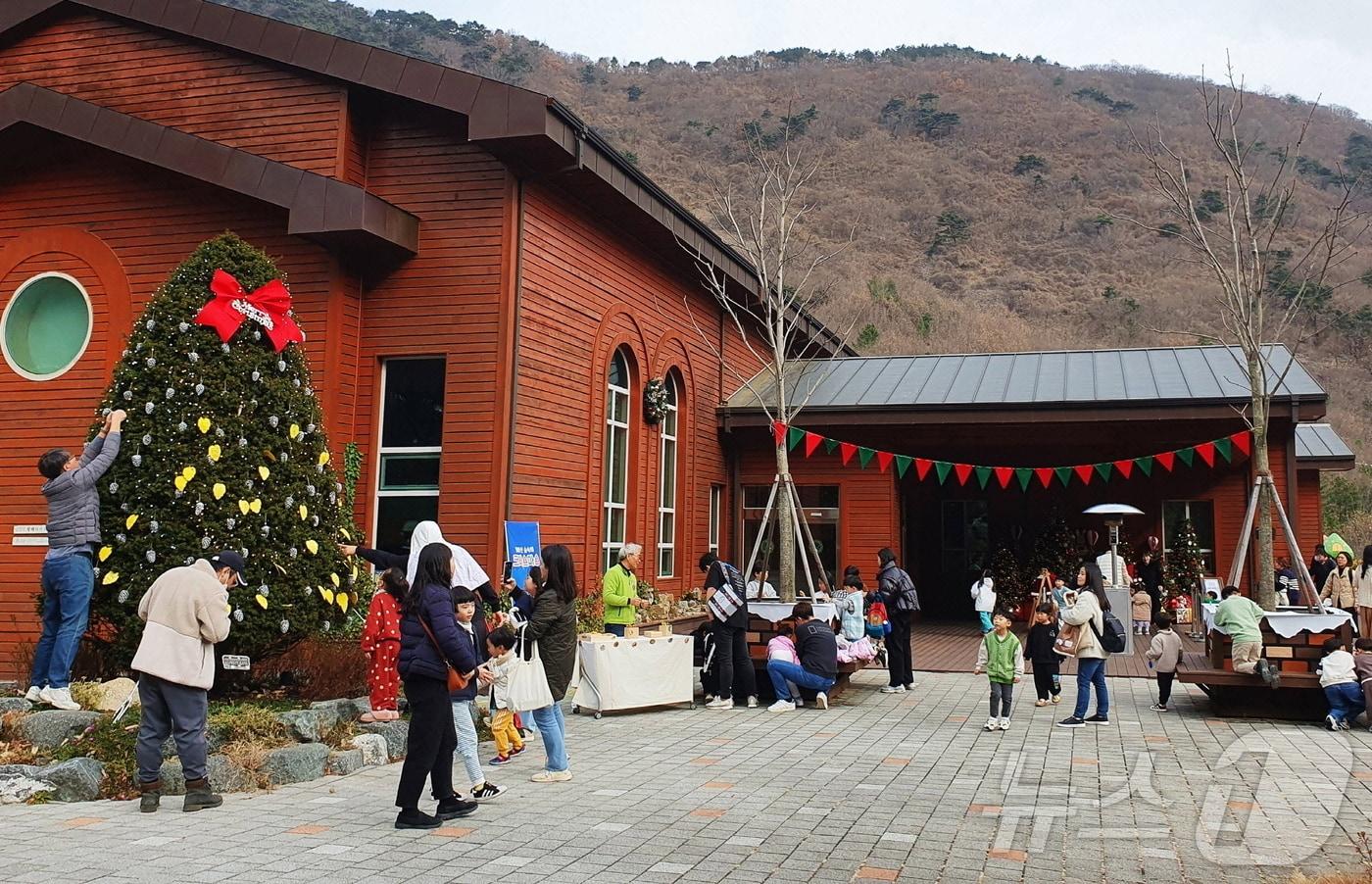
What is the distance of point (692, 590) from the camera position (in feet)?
58.4

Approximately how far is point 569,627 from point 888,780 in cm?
247

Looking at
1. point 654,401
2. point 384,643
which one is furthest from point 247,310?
point 654,401

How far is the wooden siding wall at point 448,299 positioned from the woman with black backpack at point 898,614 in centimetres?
450

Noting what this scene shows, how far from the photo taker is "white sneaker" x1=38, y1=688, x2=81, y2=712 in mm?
7805

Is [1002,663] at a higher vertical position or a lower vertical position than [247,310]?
lower

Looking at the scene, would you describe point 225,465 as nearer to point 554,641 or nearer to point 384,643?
point 384,643

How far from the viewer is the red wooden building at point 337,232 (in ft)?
39.8

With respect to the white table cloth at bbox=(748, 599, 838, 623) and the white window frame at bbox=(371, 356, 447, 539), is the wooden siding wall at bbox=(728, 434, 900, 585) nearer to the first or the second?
the white table cloth at bbox=(748, 599, 838, 623)

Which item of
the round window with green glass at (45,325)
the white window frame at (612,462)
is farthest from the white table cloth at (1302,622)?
the round window with green glass at (45,325)

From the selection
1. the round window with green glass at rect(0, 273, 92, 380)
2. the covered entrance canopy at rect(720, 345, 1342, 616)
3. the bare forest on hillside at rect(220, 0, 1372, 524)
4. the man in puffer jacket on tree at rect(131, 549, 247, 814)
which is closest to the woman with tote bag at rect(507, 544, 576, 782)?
the man in puffer jacket on tree at rect(131, 549, 247, 814)

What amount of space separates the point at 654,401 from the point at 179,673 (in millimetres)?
10591

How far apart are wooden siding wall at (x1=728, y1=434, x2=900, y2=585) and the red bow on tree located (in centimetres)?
1193

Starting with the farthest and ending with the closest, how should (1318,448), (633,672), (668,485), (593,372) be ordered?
(1318,448) → (668,485) → (593,372) → (633,672)

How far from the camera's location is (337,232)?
38.0ft
